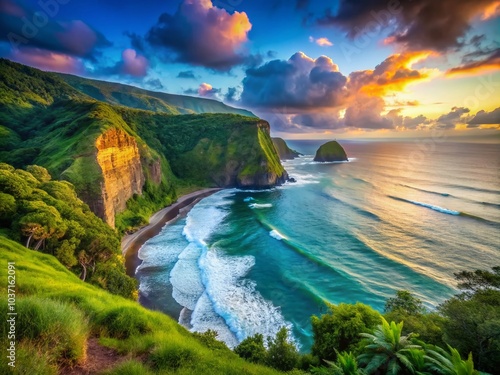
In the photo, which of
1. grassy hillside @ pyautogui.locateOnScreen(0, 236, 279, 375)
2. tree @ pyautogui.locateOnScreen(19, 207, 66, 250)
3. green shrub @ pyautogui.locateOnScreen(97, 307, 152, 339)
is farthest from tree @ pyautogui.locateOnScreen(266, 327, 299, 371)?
tree @ pyautogui.locateOnScreen(19, 207, 66, 250)

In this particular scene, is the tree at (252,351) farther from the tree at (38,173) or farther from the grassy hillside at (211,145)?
the grassy hillside at (211,145)

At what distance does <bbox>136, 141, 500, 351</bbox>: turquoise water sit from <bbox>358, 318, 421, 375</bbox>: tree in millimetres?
16746

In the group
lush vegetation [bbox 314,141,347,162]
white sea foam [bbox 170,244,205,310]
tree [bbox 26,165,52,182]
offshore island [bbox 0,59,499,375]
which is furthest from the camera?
lush vegetation [bbox 314,141,347,162]

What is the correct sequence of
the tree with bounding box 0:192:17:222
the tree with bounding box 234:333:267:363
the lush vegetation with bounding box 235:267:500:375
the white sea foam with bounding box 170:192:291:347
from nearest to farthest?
the lush vegetation with bounding box 235:267:500:375
the tree with bounding box 234:333:267:363
the tree with bounding box 0:192:17:222
the white sea foam with bounding box 170:192:291:347

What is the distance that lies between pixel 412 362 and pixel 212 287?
28.9 metres

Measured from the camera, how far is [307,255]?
44156 mm

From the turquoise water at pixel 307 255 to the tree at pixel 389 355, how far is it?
16746mm

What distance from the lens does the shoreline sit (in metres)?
44.4

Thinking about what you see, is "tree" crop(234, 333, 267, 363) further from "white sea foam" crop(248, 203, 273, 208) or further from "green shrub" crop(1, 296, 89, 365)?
"white sea foam" crop(248, 203, 273, 208)

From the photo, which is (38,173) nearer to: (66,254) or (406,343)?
(66,254)

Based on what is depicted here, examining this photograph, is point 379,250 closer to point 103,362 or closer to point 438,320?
point 438,320

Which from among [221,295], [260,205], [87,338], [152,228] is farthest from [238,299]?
[260,205]

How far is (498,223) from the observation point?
169ft

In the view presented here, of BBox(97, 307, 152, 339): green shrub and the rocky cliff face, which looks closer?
BBox(97, 307, 152, 339): green shrub
